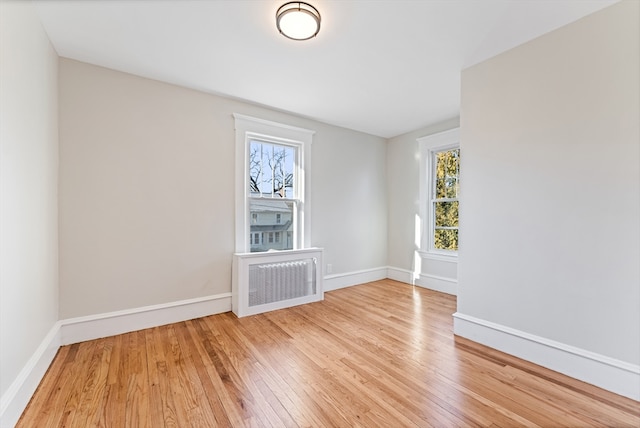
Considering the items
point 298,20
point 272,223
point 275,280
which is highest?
point 298,20

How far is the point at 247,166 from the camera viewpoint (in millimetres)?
3295

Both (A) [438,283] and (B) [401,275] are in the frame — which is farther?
(B) [401,275]

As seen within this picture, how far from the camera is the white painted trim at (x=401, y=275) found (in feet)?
14.2

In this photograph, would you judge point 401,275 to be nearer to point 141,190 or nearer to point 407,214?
point 407,214

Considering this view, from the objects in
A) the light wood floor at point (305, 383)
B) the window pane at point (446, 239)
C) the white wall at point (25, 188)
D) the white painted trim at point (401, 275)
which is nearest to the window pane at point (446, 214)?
the window pane at point (446, 239)

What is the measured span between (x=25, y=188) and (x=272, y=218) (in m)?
2.24

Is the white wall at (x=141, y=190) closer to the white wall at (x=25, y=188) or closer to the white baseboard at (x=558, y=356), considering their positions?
the white wall at (x=25, y=188)

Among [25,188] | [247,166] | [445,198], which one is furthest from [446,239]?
[25,188]

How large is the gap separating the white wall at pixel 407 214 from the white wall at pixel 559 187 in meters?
1.58

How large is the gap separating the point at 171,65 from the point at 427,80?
249 centimetres

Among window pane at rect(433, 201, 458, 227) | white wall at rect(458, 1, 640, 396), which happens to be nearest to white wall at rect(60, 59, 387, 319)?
white wall at rect(458, 1, 640, 396)

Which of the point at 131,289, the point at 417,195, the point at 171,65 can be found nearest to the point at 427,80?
the point at 417,195

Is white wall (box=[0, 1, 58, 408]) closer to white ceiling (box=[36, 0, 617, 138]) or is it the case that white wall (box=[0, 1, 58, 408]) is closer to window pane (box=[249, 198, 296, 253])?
white ceiling (box=[36, 0, 617, 138])

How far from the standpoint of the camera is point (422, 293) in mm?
3840
